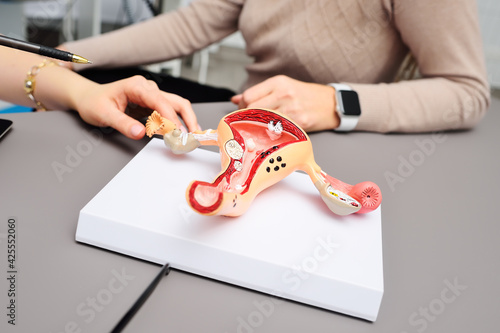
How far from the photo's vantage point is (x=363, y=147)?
2.25 ft

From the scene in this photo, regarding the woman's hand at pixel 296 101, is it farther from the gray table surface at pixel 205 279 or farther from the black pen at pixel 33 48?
the black pen at pixel 33 48

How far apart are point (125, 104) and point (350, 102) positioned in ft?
1.24

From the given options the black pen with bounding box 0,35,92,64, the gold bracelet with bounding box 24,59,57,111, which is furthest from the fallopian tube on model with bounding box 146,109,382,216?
the gold bracelet with bounding box 24,59,57,111

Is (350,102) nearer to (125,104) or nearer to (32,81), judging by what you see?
(125,104)

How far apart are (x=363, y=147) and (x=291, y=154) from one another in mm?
274

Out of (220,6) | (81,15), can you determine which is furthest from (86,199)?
(81,15)

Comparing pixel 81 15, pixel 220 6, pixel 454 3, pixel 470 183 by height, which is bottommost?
pixel 81 15

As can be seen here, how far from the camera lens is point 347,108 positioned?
0.69 m

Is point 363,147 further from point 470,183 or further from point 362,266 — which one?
point 362,266

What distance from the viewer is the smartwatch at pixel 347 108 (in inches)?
27.2

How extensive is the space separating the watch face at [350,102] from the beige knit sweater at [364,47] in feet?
0.04

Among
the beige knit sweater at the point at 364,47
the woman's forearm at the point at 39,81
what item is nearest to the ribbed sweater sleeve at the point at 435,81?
the beige knit sweater at the point at 364,47

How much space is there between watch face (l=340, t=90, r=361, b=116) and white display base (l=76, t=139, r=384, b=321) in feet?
0.95

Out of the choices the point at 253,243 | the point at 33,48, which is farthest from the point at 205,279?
the point at 33,48
